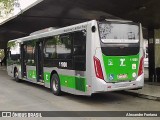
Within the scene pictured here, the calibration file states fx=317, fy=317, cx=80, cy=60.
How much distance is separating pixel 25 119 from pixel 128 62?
4756mm

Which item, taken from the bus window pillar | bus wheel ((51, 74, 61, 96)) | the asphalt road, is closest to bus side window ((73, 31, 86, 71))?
the asphalt road

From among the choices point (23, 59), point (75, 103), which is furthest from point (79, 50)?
point (23, 59)

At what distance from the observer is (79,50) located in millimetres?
11859

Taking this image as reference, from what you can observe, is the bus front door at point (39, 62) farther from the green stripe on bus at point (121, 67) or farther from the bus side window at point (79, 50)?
the green stripe on bus at point (121, 67)

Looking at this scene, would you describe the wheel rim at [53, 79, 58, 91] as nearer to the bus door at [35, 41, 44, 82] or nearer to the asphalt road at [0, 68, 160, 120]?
the asphalt road at [0, 68, 160, 120]

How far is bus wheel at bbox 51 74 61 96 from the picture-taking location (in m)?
13.7

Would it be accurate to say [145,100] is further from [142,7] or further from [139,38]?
[142,7]

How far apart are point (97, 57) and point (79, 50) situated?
1006 millimetres

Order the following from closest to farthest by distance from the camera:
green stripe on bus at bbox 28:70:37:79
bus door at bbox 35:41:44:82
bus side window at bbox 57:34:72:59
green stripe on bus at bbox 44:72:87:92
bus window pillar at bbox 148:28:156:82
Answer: green stripe on bus at bbox 44:72:87:92
bus side window at bbox 57:34:72:59
bus door at bbox 35:41:44:82
green stripe on bus at bbox 28:70:37:79
bus window pillar at bbox 148:28:156:82

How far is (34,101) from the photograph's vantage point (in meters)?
12.2

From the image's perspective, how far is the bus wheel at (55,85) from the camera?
13703 mm

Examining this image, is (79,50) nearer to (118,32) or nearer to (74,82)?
(74,82)

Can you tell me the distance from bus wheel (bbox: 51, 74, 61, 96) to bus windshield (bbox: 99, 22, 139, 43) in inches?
134

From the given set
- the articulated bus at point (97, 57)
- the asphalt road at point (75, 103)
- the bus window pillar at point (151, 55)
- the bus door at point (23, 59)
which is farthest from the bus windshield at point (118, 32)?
the bus door at point (23, 59)
